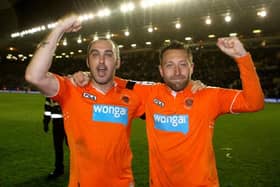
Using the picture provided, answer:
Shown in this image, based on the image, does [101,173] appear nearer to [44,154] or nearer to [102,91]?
[102,91]

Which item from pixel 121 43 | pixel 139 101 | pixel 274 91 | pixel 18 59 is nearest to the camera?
pixel 139 101

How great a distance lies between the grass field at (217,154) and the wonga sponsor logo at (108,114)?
359 cm

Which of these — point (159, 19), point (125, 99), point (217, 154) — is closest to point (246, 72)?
point (125, 99)

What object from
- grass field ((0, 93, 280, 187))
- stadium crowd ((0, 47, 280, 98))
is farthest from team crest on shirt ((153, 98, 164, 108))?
stadium crowd ((0, 47, 280, 98))

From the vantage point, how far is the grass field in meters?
7.11

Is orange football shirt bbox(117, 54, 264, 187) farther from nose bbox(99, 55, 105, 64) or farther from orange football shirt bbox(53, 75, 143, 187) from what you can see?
nose bbox(99, 55, 105, 64)

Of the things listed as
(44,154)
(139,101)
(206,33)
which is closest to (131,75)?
(206,33)

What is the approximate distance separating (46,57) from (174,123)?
1.30 meters

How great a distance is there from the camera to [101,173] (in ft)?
11.0

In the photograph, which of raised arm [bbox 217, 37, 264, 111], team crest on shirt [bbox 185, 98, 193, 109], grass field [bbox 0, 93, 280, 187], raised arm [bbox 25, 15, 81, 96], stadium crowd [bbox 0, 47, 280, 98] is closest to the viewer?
raised arm [bbox 25, 15, 81, 96]

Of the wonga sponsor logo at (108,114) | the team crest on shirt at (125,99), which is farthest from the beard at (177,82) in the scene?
the wonga sponsor logo at (108,114)

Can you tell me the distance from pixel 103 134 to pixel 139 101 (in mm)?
586

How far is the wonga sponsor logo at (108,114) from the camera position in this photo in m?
3.40

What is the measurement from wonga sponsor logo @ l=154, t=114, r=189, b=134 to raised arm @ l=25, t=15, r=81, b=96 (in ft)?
3.56
